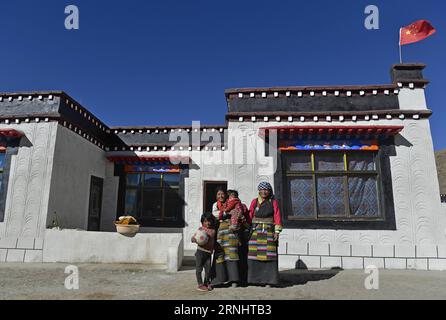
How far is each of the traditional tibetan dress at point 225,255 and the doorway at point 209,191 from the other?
5.46 metres

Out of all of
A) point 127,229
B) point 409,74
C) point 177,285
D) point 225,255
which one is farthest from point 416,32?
point 127,229

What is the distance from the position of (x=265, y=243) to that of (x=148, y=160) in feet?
22.5

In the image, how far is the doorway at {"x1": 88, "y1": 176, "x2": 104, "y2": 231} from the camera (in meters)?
9.96

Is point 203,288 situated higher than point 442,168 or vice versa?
point 442,168

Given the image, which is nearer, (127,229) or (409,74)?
(127,229)

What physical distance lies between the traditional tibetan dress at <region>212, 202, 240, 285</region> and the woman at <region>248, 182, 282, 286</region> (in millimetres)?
279

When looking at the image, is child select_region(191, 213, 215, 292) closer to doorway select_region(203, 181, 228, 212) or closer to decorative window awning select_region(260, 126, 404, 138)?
decorative window awning select_region(260, 126, 404, 138)

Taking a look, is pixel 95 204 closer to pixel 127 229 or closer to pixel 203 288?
pixel 127 229

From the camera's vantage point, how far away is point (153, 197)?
10883 millimetres

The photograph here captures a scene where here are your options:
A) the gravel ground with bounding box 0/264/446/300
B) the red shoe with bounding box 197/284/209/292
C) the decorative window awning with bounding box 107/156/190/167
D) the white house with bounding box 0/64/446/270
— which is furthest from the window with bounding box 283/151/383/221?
the decorative window awning with bounding box 107/156/190/167

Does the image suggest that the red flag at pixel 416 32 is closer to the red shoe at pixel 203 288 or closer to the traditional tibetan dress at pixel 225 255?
the traditional tibetan dress at pixel 225 255

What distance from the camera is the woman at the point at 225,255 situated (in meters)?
4.92

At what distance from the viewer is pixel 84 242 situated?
7.25m

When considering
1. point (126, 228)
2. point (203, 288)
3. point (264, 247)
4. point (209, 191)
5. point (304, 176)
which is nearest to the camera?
point (203, 288)
